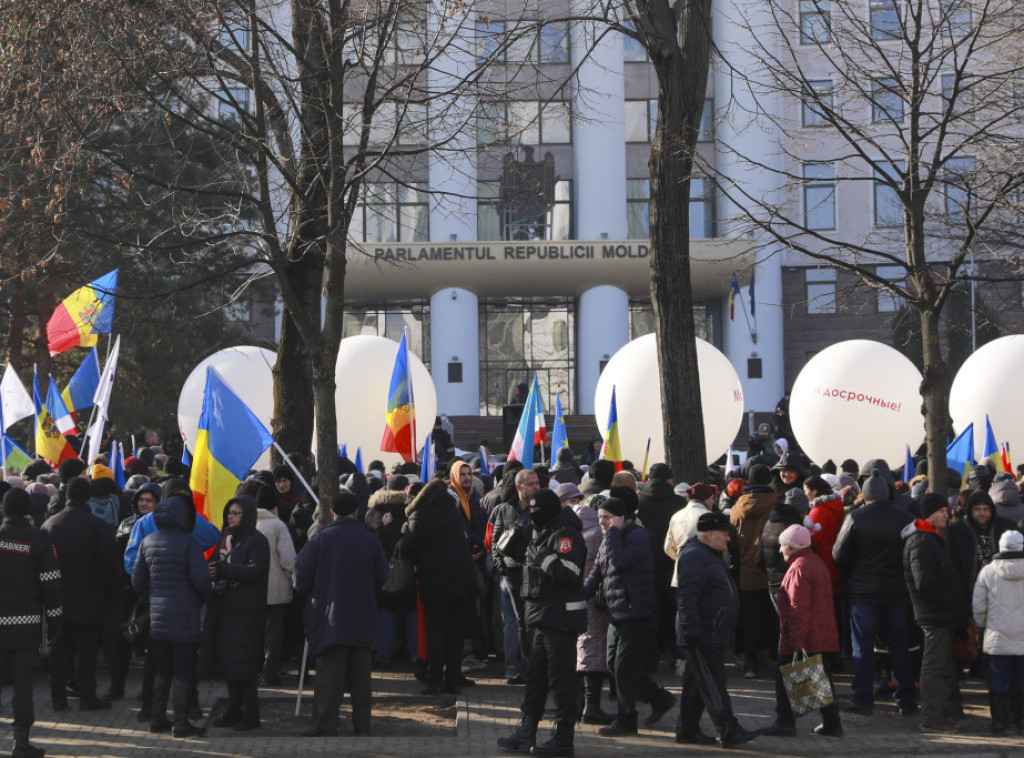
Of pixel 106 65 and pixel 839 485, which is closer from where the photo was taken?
pixel 106 65

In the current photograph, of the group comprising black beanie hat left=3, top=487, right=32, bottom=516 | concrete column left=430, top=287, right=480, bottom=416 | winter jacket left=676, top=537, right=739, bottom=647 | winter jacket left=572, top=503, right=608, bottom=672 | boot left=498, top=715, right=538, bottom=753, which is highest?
concrete column left=430, top=287, right=480, bottom=416

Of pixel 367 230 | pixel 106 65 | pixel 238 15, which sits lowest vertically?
pixel 106 65

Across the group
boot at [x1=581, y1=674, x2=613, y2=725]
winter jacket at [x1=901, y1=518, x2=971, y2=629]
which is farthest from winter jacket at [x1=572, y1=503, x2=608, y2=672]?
winter jacket at [x1=901, y1=518, x2=971, y2=629]

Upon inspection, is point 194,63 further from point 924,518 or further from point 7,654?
point 924,518

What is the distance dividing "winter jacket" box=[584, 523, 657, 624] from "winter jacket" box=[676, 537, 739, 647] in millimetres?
327

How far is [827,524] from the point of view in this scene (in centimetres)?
1106

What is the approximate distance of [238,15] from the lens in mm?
12391

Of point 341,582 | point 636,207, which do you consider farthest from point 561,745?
point 636,207

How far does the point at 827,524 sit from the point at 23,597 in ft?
20.3

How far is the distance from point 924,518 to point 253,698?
4981mm

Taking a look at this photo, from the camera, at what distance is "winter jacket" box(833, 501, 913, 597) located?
33.1 ft

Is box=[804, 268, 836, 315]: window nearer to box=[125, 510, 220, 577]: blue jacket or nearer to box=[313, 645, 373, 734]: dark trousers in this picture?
box=[125, 510, 220, 577]: blue jacket

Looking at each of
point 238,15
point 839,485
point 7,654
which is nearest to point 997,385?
point 839,485

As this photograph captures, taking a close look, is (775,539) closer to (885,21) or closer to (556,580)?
(556,580)
